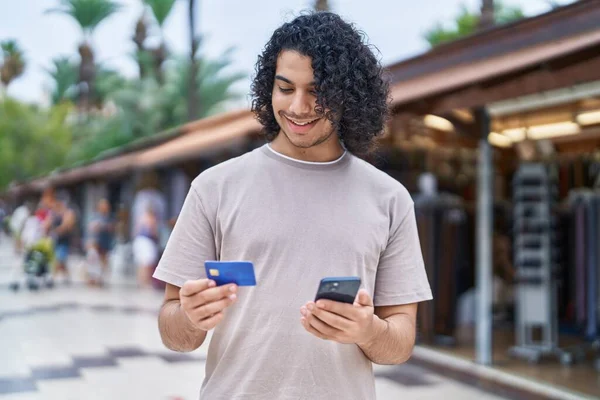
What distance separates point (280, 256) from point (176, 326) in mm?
283

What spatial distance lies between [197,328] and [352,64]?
2.33 ft

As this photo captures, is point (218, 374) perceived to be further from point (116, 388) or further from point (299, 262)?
point (116, 388)

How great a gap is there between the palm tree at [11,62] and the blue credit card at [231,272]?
6175 cm

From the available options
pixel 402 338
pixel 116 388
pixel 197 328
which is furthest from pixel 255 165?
pixel 116 388

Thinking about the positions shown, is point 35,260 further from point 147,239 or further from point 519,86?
point 519,86

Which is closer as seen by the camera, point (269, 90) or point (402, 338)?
point (402, 338)

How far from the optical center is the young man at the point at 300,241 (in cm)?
169

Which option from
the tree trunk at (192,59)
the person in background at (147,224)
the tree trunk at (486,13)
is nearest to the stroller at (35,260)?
the person in background at (147,224)

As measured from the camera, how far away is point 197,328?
1659 millimetres

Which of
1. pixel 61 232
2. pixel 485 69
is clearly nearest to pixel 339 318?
pixel 485 69

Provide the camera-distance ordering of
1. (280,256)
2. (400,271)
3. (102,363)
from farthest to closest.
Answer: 1. (102,363)
2. (400,271)
3. (280,256)

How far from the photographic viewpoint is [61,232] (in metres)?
14.6

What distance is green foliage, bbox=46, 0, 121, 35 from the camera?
38.2 metres

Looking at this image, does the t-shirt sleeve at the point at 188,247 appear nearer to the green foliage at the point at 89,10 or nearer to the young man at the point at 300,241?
the young man at the point at 300,241
